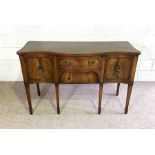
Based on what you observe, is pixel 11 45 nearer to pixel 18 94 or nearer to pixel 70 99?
pixel 18 94

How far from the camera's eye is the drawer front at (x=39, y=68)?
1.45m

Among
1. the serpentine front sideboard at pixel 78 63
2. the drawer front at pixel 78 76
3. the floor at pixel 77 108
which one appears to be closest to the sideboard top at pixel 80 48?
the serpentine front sideboard at pixel 78 63

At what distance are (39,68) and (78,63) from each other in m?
0.37

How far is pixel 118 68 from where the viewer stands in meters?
1.50

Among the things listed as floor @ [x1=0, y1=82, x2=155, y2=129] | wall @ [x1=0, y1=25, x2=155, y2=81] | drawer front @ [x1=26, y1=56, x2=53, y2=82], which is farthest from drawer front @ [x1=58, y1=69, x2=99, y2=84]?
wall @ [x1=0, y1=25, x2=155, y2=81]

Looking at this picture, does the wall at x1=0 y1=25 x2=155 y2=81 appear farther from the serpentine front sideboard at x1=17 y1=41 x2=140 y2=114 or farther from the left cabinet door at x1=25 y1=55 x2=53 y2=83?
the left cabinet door at x1=25 y1=55 x2=53 y2=83

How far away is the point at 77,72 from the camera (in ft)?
4.97
